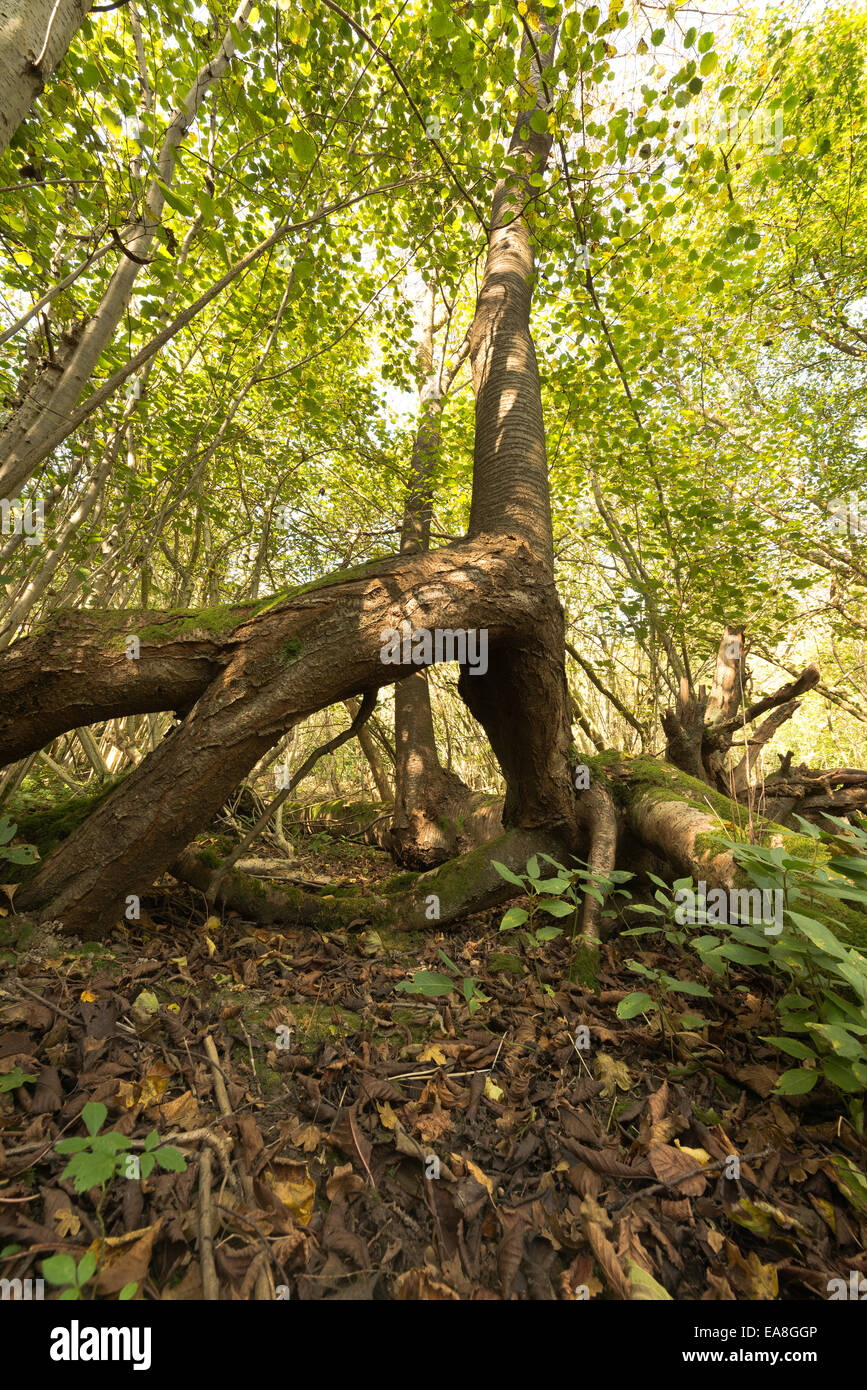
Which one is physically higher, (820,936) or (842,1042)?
(820,936)

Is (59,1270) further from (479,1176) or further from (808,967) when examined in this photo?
(808,967)

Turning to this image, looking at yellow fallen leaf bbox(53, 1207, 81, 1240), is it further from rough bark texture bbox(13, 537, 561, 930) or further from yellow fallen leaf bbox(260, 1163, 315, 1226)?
rough bark texture bbox(13, 537, 561, 930)

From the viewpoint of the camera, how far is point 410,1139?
169cm

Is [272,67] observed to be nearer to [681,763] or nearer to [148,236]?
[148,236]

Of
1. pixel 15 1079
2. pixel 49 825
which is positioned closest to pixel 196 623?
pixel 49 825

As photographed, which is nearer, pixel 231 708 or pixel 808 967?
pixel 808 967

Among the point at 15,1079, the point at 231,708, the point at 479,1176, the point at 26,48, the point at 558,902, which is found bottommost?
the point at 479,1176

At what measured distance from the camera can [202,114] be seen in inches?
157

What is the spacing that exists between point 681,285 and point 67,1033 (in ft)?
21.4

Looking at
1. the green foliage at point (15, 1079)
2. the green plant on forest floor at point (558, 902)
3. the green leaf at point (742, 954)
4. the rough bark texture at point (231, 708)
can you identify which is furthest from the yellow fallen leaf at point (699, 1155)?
the rough bark texture at point (231, 708)

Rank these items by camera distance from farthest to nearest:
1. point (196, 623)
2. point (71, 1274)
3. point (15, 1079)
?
point (196, 623) → point (15, 1079) → point (71, 1274)

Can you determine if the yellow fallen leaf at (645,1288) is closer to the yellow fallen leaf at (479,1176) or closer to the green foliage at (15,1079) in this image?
the yellow fallen leaf at (479,1176)

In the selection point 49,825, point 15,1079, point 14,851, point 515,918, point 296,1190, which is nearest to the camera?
point 296,1190

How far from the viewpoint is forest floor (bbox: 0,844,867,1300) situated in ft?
4.22
